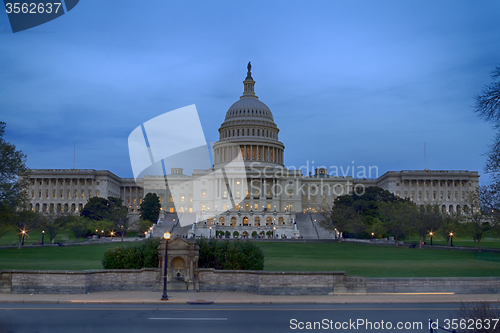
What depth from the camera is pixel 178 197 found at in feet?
506

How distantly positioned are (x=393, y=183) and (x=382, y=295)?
123 metres

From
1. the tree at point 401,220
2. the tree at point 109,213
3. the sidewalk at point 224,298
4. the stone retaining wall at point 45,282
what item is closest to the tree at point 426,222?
the tree at point 401,220

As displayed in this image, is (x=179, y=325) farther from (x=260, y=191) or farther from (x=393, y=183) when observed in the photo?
(x=393, y=183)

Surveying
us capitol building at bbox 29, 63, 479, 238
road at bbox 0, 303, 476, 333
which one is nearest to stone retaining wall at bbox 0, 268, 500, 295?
road at bbox 0, 303, 476, 333

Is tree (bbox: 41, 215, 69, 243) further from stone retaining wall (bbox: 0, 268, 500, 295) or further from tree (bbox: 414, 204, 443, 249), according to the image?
tree (bbox: 414, 204, 443, 249)

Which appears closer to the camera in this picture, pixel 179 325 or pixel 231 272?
pixel 179 325

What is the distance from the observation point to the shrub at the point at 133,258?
1105 inches

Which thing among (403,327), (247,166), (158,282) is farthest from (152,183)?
(403,327)

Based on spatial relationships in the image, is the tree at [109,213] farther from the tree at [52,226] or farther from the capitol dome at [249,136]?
the capitol dome at [249,136]

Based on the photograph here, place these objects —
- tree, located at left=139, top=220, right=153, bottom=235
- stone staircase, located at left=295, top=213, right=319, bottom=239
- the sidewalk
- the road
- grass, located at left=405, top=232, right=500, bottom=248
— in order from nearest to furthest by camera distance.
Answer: the road < the sidewalk < grass, located at left=405, top=232, right=500, bottom=248 < tree, located at left=139, top=220, right=153, bottom=235 < stone staircase, located at left=295, top=213, right=319, bottom=239

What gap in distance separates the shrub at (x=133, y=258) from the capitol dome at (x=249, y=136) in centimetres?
11326

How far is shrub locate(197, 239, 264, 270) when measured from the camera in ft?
90.9

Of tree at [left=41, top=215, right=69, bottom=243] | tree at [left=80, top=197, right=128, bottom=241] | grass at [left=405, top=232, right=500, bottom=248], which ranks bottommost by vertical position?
grass at [left=405, top=232, right=500, bottom=248]

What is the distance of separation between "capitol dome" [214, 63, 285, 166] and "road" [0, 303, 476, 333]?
122m
